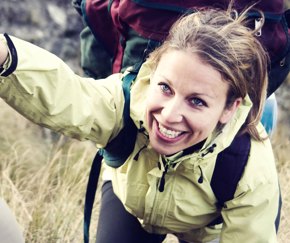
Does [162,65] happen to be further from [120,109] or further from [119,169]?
[119,169]

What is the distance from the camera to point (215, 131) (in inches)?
93.4

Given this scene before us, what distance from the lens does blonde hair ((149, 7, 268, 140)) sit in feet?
7.27

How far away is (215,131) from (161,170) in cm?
24

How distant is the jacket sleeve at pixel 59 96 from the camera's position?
1.87m

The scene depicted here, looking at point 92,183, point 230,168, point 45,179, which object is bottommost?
point 45,179

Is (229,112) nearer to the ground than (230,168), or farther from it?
farther from it

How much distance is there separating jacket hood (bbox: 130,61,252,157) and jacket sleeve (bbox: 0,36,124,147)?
0.18 ft

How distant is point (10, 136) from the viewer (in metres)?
4.52

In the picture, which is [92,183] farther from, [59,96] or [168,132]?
[59,96]

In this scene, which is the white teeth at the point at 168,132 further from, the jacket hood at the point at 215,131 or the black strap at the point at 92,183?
the black strap at the point at 92,183

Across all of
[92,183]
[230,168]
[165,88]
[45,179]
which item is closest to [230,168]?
[230,168]

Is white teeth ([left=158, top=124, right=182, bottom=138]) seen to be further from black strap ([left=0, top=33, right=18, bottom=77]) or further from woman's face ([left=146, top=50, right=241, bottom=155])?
black strap ([left=0, top=33, right=18, bottom=77])

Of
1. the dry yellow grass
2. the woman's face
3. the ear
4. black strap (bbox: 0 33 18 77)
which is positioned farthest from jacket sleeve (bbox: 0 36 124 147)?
the dry yellow grass

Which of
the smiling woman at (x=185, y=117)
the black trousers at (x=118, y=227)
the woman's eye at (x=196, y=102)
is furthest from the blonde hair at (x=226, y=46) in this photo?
the black trousers at (x=118, y=227)
